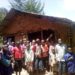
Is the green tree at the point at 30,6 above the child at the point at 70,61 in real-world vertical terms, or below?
above

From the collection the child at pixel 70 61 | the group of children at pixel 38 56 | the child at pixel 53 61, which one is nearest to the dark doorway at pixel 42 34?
the group of children at pixel 38 56

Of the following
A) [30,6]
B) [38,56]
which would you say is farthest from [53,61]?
[30,6]

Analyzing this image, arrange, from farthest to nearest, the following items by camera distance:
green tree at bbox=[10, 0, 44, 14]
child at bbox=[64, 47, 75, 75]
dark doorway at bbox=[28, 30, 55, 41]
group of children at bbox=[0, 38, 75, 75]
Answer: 1. green tree at bbox=[10, 0, 44, 14]
2. dark doorway at bbox=[28, 30, 55, 41]
3. group of children at bbox=[0, 38, 75, 75]
4. child at bbox=[64, 47, 75, 75]

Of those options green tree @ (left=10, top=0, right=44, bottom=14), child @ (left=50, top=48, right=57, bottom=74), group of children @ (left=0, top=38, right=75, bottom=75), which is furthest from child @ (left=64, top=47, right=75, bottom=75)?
→ green tree @ (left=10, top=0, right=44, bottom=14)

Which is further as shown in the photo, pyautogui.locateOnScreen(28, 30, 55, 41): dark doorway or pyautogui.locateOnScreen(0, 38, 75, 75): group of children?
pyautogui.locateOnScreen(28, 30, 55, 41): dark doorway

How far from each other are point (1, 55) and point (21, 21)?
1058 cm

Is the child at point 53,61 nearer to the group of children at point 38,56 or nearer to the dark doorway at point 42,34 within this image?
the group of children at point 38,56

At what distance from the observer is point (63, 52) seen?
1530 centimetres

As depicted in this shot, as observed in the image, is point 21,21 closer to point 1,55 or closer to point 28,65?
point 28,65

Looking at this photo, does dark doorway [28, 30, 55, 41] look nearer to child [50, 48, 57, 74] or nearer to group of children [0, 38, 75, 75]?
group of children [0, 38, 75, 75]

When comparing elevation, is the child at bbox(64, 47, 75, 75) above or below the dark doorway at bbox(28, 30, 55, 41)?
below

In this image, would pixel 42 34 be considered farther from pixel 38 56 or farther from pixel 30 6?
pixel 30 6

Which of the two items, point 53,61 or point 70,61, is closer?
point 70,61

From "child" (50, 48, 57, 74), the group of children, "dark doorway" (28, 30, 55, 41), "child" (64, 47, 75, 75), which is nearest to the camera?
"child" (64, 47, 75, 75)
